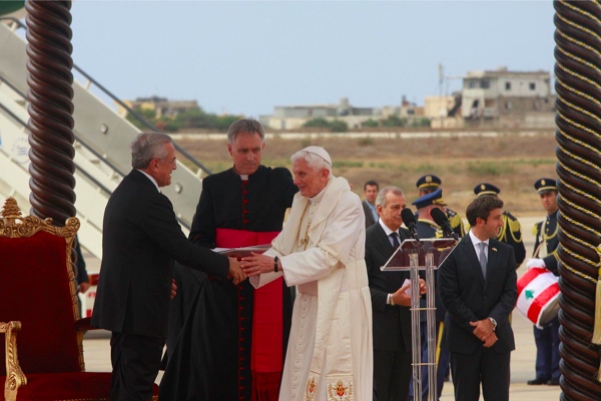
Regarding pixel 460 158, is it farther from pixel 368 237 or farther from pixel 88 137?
pixel 368 237

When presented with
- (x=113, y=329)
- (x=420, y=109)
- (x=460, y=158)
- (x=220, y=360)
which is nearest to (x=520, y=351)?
(x=220, y=360)

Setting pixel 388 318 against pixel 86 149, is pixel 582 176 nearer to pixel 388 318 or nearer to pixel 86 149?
pixel 388 318

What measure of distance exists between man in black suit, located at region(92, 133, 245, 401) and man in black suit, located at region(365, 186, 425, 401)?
1.77m

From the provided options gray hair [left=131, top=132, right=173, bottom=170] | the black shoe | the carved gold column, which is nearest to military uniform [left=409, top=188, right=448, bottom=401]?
the black shoe

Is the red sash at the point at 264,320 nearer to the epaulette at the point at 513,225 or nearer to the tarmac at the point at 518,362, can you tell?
the tarmac at the point at 518,362

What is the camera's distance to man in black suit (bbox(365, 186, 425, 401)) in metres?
7.23

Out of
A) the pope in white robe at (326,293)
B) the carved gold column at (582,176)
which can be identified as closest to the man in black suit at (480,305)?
the pope in white robe at (326,293)

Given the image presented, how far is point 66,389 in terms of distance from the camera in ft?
18.8

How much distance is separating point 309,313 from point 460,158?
5549 cm

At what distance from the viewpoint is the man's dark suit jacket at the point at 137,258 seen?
18.7 ft

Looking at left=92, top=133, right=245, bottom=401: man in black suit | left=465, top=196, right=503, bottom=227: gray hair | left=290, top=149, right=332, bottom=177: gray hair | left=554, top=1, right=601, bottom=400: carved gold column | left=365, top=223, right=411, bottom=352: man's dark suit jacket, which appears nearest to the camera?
left=554, top=1, right=601, bottom=400: carved gold column

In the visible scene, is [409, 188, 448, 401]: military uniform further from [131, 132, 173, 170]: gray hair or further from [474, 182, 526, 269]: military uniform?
[131, 132, 173, 170]: gray hair

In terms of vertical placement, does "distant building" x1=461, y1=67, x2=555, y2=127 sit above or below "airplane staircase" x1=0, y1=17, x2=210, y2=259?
above

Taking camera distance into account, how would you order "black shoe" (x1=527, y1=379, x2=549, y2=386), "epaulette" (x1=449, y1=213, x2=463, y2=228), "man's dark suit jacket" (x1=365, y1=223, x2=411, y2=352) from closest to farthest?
"man's dark suit jacket" (x1=365, y1=223, x2=411, y2=352) < "epaulette" (x1=449, y1=213, x2=463, y2=228) < "black shoe" (x1=527, y1=379, x2=549, y2=386)
